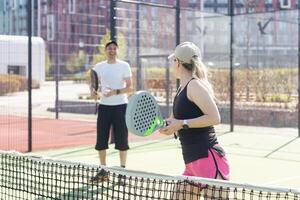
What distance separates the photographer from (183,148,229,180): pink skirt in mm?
3926

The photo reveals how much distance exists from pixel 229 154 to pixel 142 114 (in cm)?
616

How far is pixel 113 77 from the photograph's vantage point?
711cm

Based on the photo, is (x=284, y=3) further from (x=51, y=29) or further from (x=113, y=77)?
(x=51, y=29)

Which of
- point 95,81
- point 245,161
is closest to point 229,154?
point 245,161

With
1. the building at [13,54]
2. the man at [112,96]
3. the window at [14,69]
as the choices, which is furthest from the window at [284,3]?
the man at [112,96]

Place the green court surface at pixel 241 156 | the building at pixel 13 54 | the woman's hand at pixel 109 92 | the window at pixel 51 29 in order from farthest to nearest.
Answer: the window at pixel 51 29 < the building at pixel 13 54 < the green court surface at pixel 241 156 < the woman's hand at pixel 109 92

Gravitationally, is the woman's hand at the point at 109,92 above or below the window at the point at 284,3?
below

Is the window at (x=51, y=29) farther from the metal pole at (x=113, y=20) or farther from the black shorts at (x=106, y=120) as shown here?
the black shorts at (x=106, y=120)

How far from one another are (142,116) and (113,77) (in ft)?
10.1

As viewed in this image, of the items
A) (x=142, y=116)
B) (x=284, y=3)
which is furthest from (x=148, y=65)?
(x=142, y=116)

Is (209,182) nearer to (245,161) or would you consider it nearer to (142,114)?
(142,114)

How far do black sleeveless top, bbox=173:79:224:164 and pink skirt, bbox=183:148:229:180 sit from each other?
3 centimetres

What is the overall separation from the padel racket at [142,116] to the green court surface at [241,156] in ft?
11.0

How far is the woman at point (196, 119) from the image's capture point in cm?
389
